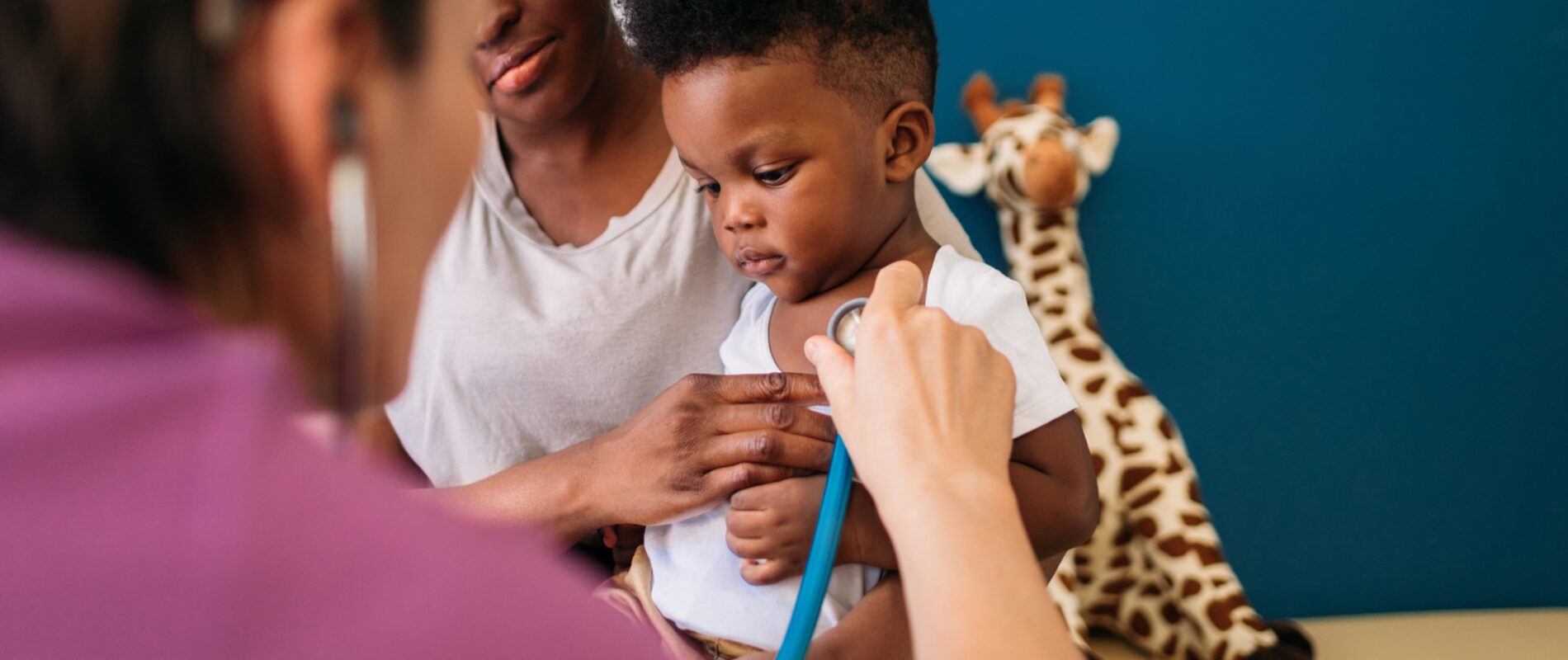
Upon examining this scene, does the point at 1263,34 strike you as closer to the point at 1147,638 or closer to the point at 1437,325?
the point at 1437,325

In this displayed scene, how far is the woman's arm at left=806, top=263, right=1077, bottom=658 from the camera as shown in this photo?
2.04ft

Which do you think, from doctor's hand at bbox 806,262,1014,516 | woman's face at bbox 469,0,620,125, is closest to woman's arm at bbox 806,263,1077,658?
doctor's hand at bbox 806,262,1014,516

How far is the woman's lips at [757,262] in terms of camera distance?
3.44ft

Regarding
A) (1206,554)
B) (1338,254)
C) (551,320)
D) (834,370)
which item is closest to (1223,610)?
(1206,554)

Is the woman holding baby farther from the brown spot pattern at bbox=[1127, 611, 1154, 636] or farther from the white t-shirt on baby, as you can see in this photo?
the brown spot pattern at bbox=[1127, 611, 1154, 636]

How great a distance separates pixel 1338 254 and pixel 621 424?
5.36 feet

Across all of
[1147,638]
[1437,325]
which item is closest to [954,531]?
[1147,638]

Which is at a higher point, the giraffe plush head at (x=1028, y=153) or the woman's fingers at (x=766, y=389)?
the giraffe plush head at (x=1028, y=153)

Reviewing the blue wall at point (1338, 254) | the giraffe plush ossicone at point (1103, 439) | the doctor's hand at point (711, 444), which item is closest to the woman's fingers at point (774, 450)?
the doctor's hand at point (711, 444)

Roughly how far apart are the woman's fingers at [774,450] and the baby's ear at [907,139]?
0.25 m

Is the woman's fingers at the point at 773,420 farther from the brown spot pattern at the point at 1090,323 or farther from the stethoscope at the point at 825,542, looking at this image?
the brown spot pattern at the point at 1090,323

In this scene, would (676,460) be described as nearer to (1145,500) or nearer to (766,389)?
(766,389)

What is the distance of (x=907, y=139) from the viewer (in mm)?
1071

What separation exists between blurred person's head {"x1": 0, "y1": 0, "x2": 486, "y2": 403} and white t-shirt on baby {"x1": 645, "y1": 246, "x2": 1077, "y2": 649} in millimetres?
509
